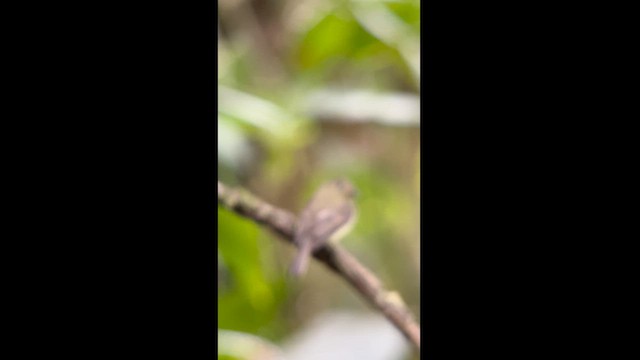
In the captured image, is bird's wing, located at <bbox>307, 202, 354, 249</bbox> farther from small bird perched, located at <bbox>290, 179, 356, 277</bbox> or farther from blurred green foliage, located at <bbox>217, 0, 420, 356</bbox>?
blurred green foliage, located at <bbox>217, 0, 420, 356</bbox>

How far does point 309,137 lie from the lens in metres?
2.51

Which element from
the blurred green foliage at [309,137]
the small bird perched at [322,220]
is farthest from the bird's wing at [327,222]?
the blurred green foliage at [309,137]

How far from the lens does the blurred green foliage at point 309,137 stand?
5.56 ft

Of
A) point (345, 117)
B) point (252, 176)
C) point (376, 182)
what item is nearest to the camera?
point (345, 117)

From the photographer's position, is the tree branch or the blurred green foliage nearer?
the tree branch

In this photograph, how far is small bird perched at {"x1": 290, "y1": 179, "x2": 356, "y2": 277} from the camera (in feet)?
4.03

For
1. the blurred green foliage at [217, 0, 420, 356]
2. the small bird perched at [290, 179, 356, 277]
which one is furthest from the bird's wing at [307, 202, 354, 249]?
the blurred green foliage at [217, 0, 420, 356]

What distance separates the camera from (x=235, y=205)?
41.5 inches

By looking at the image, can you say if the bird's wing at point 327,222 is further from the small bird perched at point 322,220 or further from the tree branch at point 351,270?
the tree branch at point 351,270

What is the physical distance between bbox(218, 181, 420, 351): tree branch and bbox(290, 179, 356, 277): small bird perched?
8 cm

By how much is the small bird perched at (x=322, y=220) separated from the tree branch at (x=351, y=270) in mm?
78
